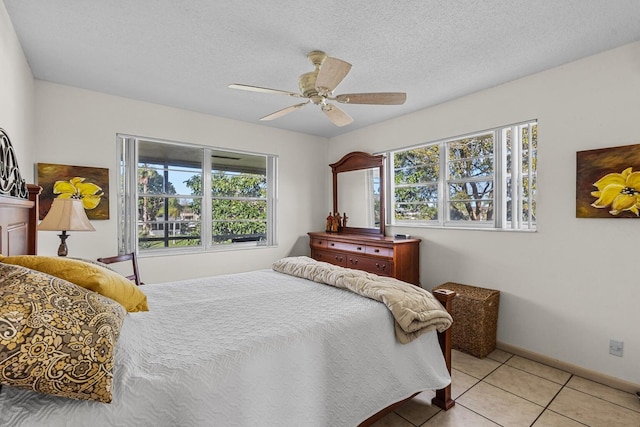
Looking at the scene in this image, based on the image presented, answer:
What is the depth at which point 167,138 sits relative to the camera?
11.8ft

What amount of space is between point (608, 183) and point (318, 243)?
10.4ft

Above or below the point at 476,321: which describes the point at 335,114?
above

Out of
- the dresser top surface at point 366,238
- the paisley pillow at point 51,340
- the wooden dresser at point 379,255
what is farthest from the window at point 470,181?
the paisley pillow at point 51,340

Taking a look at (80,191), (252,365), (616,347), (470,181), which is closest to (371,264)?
(470,181)

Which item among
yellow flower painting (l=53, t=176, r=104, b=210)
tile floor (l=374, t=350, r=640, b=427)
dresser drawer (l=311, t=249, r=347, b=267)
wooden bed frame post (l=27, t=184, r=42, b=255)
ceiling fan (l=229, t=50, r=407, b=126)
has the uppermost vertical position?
ceiling fan (l=229, t=50, r=407, b=126)

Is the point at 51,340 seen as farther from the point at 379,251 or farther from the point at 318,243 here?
the point at 318,243

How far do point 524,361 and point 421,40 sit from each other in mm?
2839

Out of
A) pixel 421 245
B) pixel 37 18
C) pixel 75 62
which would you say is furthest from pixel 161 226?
pixel 421 245

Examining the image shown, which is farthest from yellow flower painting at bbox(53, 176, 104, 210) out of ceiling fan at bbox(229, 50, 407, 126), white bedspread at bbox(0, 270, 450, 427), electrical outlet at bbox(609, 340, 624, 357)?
electrical outlet at bbox(609, 340, 624, 357)

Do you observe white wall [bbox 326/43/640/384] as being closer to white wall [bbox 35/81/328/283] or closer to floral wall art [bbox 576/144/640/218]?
floral wall art [bbox 576/144/640/218]

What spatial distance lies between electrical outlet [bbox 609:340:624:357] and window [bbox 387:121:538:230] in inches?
40.7

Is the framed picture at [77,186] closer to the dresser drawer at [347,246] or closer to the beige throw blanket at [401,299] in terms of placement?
the beige throw blanket at [401,299]

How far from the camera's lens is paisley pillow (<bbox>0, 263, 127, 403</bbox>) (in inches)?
31.3

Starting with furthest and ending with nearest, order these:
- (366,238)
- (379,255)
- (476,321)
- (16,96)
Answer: (366,238)
(379,255)
(476,321)
(16,96)
